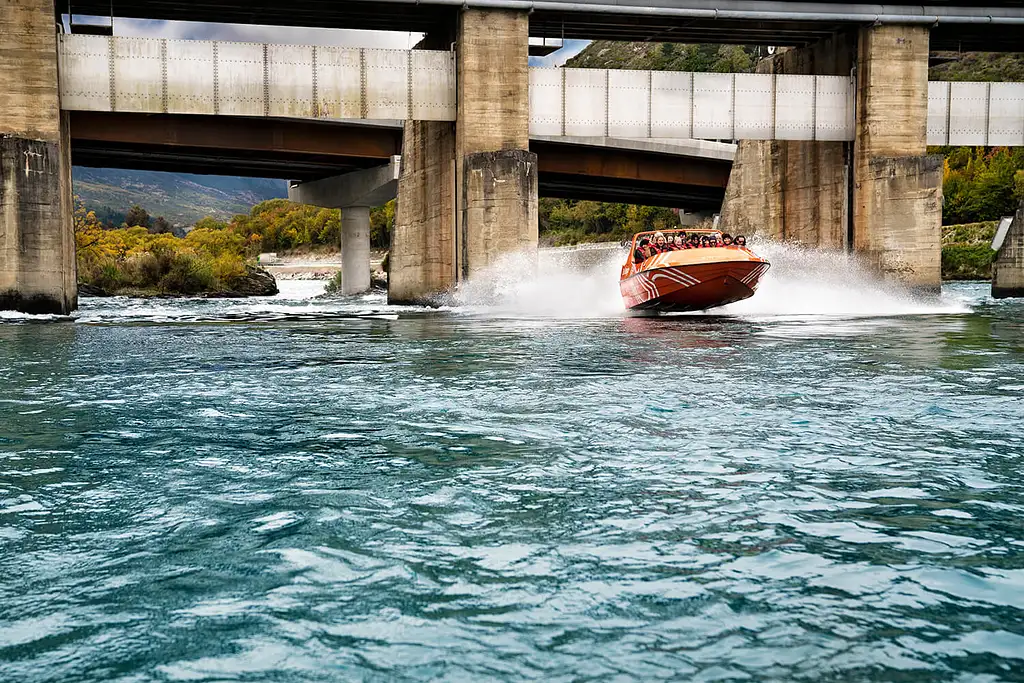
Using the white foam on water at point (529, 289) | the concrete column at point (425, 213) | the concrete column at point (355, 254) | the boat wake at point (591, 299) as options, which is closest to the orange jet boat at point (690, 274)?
the boat wake at point (591, 299)

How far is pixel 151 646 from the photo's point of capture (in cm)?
430

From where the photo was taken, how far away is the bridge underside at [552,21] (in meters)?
38.9

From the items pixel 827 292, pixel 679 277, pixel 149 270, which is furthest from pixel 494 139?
pixel 149 270

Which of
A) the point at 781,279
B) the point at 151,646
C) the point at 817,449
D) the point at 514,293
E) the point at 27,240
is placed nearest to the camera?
the point at 151,646

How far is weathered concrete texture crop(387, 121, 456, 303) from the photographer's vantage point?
41969 mm

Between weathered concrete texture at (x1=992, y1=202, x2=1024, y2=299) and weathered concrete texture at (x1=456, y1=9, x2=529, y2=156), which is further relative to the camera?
weathered concrete texture at (x1=992, y1=202, x2=1024, y2=299)

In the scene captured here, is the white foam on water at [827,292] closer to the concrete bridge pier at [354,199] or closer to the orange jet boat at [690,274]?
the orange jet boat at [690,274]

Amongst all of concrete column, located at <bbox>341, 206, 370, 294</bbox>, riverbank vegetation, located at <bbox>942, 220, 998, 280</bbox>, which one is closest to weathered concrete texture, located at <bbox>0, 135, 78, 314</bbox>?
concrete column, located at <bbox>341, 206, 370, 294</bbox>

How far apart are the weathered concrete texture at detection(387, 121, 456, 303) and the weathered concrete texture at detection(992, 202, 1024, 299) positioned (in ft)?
93.1

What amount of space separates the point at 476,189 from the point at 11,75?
648 inches

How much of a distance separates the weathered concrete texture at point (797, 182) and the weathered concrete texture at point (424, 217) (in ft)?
54.0

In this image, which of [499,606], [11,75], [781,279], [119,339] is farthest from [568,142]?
[499,606]

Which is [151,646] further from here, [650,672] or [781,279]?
[781,279]

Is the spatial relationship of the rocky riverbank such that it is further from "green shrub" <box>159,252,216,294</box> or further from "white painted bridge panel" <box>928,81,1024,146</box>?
"white painted bridge panel" <box>928,81,1024,146</box>
